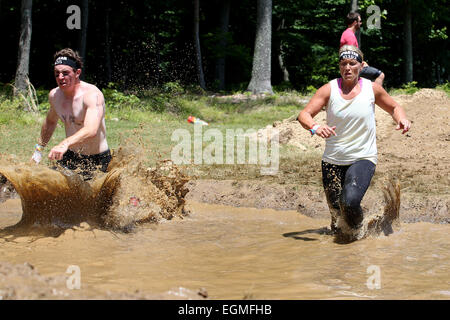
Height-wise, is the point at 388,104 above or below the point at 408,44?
below

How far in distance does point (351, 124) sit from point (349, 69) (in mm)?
581

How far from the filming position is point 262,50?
22156mm

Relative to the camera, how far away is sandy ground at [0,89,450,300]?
3.53 metres

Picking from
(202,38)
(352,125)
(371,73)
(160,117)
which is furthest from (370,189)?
(202,38)

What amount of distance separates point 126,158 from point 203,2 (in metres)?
25.7

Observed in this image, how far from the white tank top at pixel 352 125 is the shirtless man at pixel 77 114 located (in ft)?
8.20

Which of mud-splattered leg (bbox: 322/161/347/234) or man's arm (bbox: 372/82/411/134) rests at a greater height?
man's arm (bbox: 372/82/411/134)

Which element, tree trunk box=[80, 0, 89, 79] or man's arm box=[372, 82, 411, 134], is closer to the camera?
man's arm box=[372, 82, 411, 134]

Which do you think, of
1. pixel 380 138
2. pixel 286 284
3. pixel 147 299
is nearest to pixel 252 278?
pixel 286 284

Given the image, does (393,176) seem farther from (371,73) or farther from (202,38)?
(202,38)

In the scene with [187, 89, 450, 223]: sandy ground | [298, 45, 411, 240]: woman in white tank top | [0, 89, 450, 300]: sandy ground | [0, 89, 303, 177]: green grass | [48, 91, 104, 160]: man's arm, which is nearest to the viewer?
[0, 89, 450, 300]: sandy ground

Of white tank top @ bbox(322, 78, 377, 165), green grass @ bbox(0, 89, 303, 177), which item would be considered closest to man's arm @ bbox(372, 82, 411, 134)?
white tank top @ bbox(322, 78, 377, 165)

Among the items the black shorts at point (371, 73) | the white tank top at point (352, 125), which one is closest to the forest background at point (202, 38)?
the black shorts at point (371, 73)

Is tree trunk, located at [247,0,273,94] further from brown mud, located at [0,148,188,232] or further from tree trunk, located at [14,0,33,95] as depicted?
brown mud, located at [0,148,188,232]
